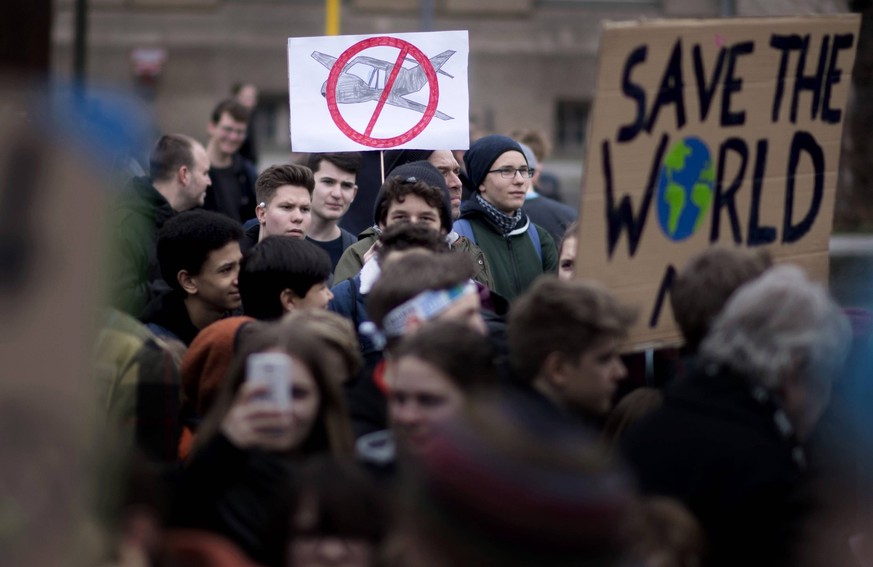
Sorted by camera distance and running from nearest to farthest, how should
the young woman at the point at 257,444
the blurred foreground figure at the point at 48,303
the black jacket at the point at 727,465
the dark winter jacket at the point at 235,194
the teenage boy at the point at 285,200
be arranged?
the blurred foreground figure at the point at 48,303 < the black jacket at the point at 727,465 < the young woman at the point at 257,444 < the teenage boy at the point at 285,200 < the dark winter jacket at the point at 235,194

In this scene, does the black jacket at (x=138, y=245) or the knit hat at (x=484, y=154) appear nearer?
the black jacket at (x=138, y=245)

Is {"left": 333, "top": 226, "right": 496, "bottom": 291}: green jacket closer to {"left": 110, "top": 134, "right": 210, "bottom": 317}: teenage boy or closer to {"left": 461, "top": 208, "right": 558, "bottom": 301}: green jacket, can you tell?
{"left": 461, "top": 208, "right": 558, "bottom": 301}: green jacket

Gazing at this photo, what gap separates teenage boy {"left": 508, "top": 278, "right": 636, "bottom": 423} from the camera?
3559 mm

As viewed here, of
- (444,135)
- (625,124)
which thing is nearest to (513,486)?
(625,124)

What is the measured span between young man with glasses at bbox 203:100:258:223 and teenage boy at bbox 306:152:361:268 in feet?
6.33

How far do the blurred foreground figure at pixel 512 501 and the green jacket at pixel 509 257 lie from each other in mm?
4172

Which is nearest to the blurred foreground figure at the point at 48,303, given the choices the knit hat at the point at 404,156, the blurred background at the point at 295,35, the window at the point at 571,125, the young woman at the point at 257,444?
the young woman at the point at 257,444

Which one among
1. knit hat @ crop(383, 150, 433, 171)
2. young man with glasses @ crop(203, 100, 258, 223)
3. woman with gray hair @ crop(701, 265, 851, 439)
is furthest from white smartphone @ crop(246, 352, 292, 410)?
young man with glasses @ crop(203, 100, 258, 223)

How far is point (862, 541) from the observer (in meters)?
3.71

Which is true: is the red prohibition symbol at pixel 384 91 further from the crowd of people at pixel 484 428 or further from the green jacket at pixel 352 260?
the crowd of people at pixel 484 428

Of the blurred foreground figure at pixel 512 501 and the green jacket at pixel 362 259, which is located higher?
the green jacket at pixel 362 259

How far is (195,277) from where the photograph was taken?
532 centimetres

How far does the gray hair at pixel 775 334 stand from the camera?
3.28 meters

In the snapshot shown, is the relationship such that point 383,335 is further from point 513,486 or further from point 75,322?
point 513,486
